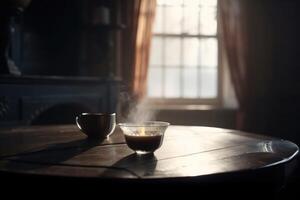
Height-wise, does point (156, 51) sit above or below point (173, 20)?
below

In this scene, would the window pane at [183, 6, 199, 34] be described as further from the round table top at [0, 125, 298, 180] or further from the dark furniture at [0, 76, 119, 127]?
the round table top at [0, 125, 298, 180]

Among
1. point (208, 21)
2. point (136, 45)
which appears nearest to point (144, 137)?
point (136, 45)

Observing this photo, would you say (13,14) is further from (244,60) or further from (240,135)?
(244,60)

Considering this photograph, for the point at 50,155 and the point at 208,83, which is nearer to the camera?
the point at 50,155

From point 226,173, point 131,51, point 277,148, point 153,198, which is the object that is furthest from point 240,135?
point 131,51

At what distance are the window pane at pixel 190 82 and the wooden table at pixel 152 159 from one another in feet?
10.1

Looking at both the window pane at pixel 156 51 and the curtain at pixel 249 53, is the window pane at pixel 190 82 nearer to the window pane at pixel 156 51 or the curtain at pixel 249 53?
the window pane at pixel 156 51

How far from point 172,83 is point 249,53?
820 millimetres

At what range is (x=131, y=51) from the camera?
4246 mm

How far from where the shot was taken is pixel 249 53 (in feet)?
14.6

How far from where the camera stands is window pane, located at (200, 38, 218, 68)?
4684 millimetres

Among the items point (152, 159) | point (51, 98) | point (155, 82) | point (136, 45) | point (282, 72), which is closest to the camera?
point (152, 159)

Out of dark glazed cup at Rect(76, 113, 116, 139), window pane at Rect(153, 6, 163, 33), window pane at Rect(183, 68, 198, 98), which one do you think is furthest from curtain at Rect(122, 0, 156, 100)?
dark glazed cup at Rect(76, 113, 116, 139)

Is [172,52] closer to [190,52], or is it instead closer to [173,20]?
[190,52]
